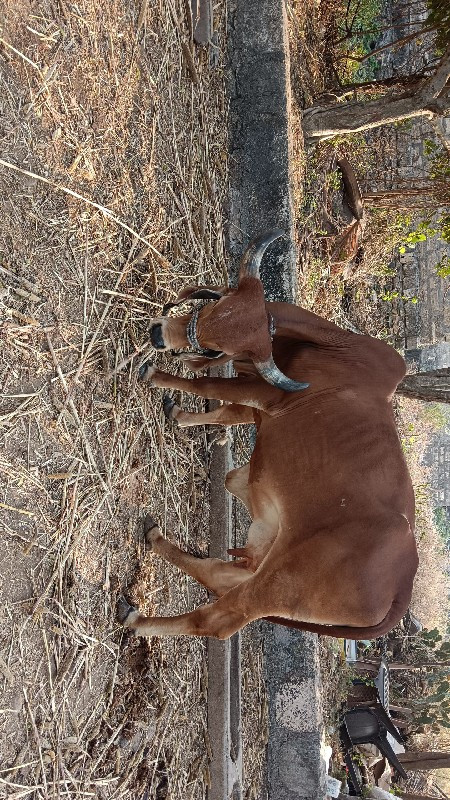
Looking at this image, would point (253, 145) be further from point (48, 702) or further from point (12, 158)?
point (48, 702)

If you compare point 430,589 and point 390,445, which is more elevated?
point 390,445

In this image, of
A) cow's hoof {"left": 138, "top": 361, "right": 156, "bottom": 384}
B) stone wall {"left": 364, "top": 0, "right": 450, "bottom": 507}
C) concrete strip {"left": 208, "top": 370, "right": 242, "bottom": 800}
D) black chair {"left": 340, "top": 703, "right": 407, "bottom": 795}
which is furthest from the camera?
stone wall {"left": 364, "top": 0, "right": 450, "bottom": 507}

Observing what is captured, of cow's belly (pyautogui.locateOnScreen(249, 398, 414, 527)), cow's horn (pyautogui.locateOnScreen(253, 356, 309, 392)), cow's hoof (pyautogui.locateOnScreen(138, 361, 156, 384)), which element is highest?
cow's hoof (pyautogui.locateOnScreen(138, 361, 156, 384))

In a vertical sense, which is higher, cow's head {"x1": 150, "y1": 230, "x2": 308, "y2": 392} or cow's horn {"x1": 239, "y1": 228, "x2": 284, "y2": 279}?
cow's horn {"x1": 239, "y1": 228, "x2": 284, "y2": 279}

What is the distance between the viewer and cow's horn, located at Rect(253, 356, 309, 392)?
10.6 ft

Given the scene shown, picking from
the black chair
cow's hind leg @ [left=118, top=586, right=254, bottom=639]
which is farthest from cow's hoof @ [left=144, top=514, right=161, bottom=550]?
the black chair

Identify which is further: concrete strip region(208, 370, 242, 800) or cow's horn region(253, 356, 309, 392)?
concrete strip region(208, 370, 242, 800)

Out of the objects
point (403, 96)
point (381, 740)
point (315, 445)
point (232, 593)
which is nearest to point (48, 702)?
point (232, 593)

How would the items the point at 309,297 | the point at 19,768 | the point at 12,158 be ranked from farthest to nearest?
1. the point at 309,297
2. the point at 12,158
3. the point at 19,768

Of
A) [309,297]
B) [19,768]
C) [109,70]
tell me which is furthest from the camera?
[309,297]

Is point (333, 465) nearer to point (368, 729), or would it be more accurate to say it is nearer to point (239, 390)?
point (239, 390)

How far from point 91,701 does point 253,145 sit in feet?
15.1

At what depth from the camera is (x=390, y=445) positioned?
11.5 feet

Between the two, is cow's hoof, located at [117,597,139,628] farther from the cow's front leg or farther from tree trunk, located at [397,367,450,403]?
tree trunk, located at [397,367,450,403]
